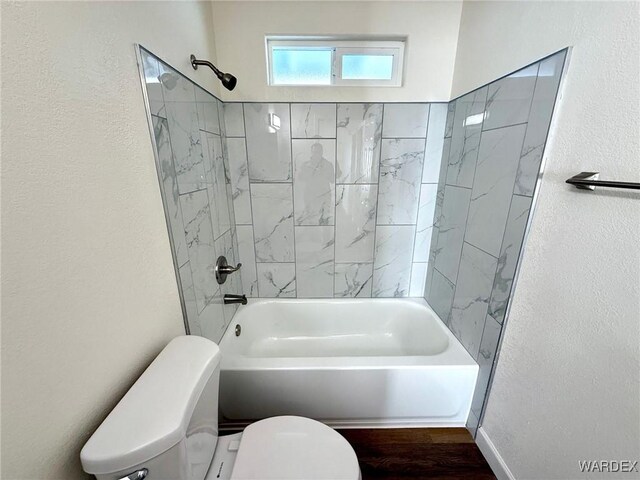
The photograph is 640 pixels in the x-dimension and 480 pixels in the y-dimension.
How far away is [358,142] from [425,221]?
2.39ft

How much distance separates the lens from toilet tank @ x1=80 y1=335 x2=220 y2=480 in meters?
0.54

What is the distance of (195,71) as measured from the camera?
4.08ft

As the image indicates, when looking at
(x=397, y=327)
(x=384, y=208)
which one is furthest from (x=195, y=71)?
(x=397, y=327)

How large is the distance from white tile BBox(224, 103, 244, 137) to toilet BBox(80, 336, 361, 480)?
4.26ft

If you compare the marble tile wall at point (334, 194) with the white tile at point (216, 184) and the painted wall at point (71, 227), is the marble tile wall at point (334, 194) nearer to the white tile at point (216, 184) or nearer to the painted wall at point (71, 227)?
the white tile at point (216, 184)

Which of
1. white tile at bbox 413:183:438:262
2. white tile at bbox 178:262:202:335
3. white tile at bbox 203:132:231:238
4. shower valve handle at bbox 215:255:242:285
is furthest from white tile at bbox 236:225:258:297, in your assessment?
white tile at bbox 413:183:438:262

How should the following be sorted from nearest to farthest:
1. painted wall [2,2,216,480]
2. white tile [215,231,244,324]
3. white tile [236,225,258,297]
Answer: painted wall [2,2,216,480] < white tile [215,231,244,324] < white tile [236,225,258,297]

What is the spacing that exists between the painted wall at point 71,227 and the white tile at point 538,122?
1.37 metres

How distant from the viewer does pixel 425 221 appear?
183 centimetres

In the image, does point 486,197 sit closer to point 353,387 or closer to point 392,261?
point 392,261

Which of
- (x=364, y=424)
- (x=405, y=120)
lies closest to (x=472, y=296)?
(x=364, y=424)

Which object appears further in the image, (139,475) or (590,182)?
(590,182)

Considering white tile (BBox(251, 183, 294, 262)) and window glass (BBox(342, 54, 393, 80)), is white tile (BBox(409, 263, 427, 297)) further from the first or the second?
window glass (BBox(342, 54, 393, 80))

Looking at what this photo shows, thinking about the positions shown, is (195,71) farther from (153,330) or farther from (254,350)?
(254,350)
